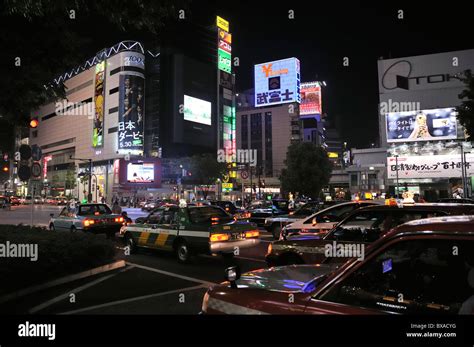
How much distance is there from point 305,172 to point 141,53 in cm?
5245

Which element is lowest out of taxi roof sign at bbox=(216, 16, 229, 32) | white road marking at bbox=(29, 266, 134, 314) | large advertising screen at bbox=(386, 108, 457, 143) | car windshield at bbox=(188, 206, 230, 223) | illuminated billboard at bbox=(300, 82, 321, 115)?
white road marking at bbox=(29, 266, 134, 314)

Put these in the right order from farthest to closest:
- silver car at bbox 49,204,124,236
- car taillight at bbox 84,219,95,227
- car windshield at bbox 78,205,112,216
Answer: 1. car windshield at bbox 78,205,112,216
2. silver car at bbox 49,204,124,236
3. car taillight at bbox 84,219,95,227

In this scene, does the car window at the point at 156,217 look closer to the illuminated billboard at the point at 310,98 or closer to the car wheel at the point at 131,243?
the car wheel at the point at 131,243

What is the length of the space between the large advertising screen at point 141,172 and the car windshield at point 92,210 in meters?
52.9

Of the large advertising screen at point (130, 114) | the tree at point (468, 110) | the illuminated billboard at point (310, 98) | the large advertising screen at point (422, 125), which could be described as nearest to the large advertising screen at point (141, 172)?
the large advertising screen at point (130, 114)

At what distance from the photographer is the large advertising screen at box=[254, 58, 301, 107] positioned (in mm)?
107250

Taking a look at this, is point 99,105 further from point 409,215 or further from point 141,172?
point 409,215

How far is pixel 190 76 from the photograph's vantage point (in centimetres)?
8288

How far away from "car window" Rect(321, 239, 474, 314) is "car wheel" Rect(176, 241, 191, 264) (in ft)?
26.7

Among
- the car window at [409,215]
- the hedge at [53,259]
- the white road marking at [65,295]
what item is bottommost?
the white road marking at [65,295]

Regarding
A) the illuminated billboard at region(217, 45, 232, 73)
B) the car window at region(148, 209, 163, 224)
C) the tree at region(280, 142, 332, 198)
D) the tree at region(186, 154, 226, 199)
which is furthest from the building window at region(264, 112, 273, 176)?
the car window at region(148, 209, 163, 224)

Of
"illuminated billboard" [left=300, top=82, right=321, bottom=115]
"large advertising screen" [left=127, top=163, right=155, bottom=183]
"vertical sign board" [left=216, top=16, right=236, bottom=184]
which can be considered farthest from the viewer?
"illuminated billboard" [left=300, top=82, right=321, bottom=115]

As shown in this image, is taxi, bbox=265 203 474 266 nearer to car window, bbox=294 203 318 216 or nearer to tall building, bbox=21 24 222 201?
car window, bbox=294 203 318 216

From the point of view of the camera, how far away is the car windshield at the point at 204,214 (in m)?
10.8
